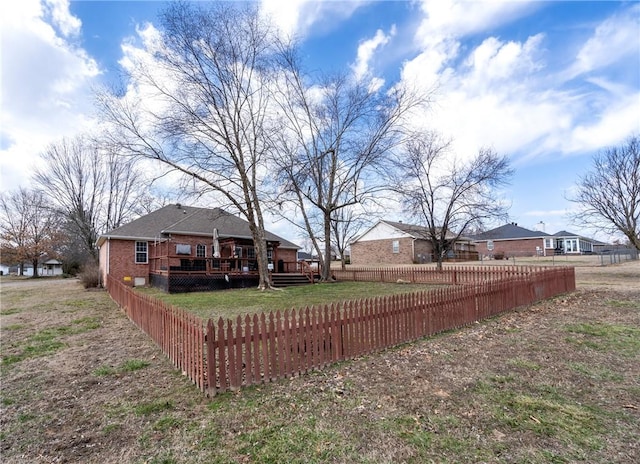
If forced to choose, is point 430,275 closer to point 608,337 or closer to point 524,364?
point 608,337

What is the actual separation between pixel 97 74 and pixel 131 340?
41.1ft

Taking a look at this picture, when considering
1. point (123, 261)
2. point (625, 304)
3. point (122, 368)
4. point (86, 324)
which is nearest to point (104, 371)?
point (122, 368)

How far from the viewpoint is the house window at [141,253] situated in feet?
68.9

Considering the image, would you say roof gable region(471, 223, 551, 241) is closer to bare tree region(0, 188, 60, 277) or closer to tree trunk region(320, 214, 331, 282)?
tree trunk region(320, 214, 331, 282)

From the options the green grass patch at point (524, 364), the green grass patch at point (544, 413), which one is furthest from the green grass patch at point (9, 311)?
the green grass patch at point (524, 364)

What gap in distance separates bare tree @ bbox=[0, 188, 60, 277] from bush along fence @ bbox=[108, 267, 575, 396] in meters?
45.0

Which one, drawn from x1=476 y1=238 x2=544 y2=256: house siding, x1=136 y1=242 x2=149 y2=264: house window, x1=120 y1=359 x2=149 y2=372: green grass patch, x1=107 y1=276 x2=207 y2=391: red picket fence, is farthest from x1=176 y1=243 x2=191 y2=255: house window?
x1=476 y1=238 x2=544 y2=256: house siding

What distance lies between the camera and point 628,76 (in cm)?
1213

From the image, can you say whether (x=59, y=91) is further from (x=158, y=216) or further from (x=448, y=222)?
(x=448, y=222)

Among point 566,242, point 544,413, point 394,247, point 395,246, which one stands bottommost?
point 544,413

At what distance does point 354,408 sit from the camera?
379cm

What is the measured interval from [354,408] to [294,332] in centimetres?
146

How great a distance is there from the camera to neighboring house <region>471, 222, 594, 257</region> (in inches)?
1772

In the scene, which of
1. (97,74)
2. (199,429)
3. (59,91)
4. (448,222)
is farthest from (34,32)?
(448,222)
